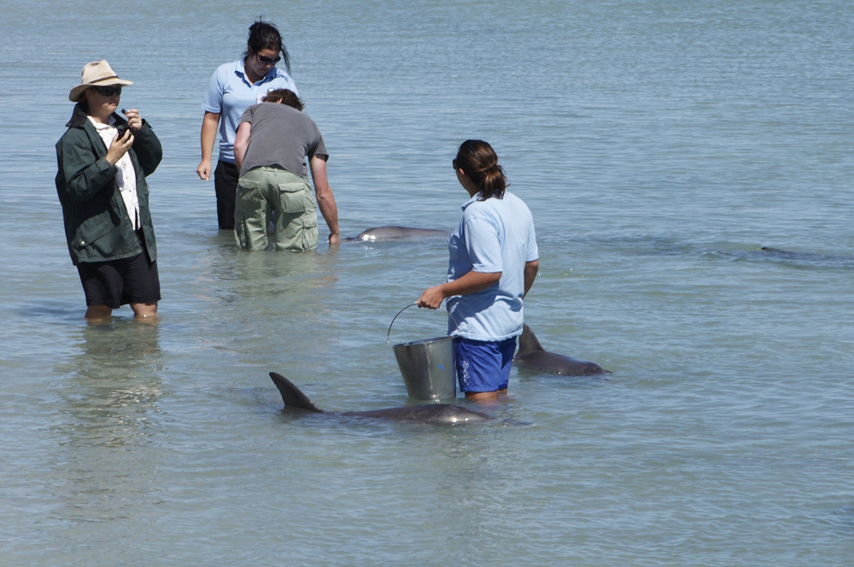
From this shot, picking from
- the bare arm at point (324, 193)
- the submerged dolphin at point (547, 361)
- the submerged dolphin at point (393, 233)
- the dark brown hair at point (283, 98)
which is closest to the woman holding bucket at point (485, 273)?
Result: the submerged dolphin at point (547, 361)

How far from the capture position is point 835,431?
19.9 ft

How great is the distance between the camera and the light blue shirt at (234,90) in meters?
10.4

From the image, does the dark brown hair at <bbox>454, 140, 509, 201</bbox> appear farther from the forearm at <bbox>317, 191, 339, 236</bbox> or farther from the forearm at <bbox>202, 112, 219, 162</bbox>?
the forearm at <bbox>202, 112, 219, 162</bbox>

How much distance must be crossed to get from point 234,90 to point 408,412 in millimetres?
5128

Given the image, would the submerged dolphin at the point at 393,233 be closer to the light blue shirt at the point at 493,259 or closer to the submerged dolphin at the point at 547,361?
the submerged dolphin at the point at 547,361

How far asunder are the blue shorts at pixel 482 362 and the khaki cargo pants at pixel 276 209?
164 inches

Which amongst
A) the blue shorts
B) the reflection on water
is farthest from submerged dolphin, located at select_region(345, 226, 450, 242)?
the blue shorts

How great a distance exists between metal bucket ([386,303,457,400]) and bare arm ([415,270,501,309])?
0.34m

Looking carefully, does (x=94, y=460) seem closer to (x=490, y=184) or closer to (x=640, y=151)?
(x=490, y=184)

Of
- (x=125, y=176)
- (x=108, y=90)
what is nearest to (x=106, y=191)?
(x=125, y=176)

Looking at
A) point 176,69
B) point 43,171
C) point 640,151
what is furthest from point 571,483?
point 176,69

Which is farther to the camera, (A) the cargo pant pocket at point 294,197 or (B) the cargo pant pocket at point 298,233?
(B) the cargo pant pocket at point 298,233

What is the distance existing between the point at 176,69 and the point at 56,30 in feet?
71.2

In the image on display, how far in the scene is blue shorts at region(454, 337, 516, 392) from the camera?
6.25 meters
